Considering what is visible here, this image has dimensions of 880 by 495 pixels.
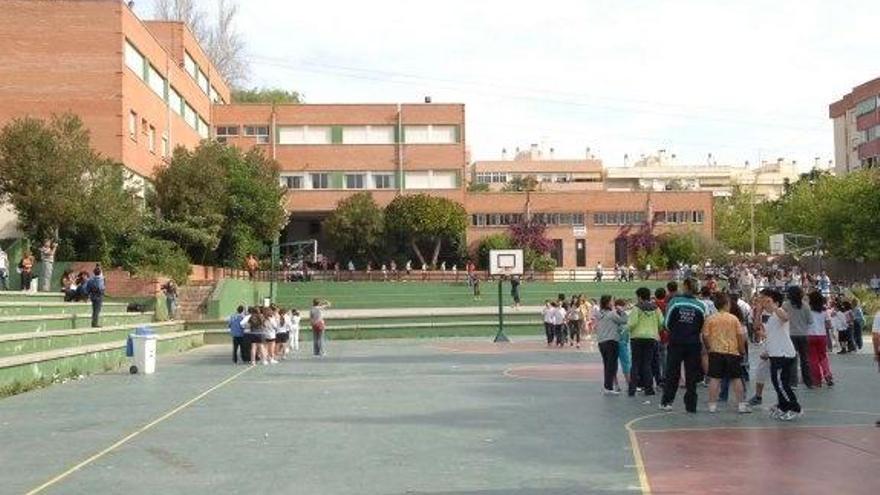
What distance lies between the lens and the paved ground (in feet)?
35.2

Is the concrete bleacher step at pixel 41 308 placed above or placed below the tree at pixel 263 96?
below

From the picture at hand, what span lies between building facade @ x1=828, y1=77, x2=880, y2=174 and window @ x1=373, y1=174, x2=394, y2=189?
4068 centimetres

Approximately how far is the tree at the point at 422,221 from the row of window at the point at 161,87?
1392 cm

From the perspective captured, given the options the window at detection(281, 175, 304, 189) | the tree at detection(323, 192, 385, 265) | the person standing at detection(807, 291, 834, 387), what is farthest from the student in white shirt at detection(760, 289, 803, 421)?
the window at detection(281, 175, 304, 189)

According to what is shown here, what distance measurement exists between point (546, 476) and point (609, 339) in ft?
29.3

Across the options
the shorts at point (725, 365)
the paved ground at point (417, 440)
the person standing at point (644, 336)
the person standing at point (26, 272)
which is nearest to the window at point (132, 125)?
the person standing at point (26, 272)

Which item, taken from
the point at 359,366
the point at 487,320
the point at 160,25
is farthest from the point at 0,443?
the point at 160,25

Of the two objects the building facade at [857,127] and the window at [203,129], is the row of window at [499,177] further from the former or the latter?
the window at [203,129]

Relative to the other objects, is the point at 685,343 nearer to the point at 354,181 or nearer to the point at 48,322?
the point at 48,322

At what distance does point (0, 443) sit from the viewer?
13961mm

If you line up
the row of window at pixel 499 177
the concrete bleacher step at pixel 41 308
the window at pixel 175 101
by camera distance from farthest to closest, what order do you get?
the row of window at pixel 499 177 → the window at pixel 175 101 → the concrete bleacher step at pixel 41 308

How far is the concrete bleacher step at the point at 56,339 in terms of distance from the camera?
2258 centimetres

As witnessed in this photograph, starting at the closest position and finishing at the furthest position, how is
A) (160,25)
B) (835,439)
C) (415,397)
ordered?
(835,439) < (415,397) < (160,25)

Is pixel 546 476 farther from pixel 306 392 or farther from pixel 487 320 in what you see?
pixel 487 320
